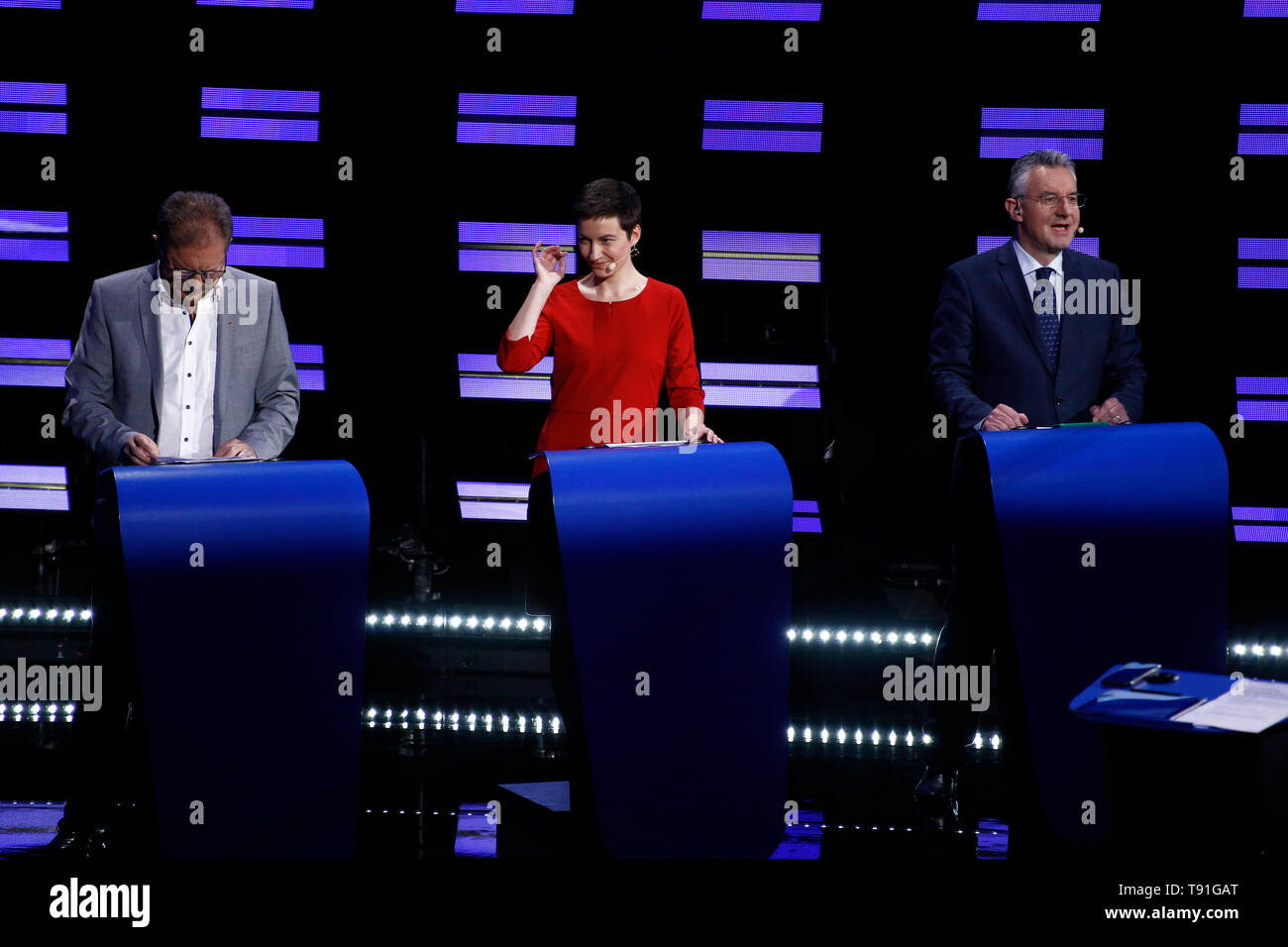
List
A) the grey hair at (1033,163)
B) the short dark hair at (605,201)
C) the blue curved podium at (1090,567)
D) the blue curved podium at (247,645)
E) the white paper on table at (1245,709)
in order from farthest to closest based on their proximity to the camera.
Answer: the grey hair at (1033,163), the short dark hair at (605,201), the blue curved podium at (1090,567), the blue curved podium at (247,645), the white paper on table at (1245,709)

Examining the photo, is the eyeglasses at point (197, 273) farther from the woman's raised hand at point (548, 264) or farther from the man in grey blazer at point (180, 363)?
the woman's raised hand at point (548, 264)

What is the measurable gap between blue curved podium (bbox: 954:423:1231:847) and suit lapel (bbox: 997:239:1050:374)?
32.8 inches

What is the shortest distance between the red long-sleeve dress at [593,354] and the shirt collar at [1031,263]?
3.37ft

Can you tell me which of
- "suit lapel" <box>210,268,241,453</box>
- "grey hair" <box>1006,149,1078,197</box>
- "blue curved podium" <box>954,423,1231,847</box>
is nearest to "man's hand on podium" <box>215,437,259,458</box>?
"suit lapel" <box>210,268,241,453</box>

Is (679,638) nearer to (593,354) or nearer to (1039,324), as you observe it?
(593,354)

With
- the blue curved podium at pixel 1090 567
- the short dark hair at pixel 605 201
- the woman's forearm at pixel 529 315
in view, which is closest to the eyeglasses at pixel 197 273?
the woman's forearm at pixel 529 315

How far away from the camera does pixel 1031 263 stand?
413cm

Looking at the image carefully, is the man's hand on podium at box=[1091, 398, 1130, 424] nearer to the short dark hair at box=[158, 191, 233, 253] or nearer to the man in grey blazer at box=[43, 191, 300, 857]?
the man in grey blazer at box=[43, 191, 300, 857]

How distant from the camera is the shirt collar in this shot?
4129mm

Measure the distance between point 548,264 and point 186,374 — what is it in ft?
3.39

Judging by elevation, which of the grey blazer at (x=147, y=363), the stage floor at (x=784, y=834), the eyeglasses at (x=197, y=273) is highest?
the eyeglasses at (x=197, y=273)

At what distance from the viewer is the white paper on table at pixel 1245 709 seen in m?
2.62
